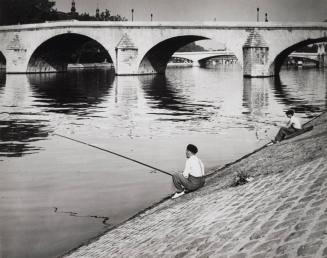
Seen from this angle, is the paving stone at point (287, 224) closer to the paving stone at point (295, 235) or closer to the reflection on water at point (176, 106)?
the paving stone at point (295, 235)

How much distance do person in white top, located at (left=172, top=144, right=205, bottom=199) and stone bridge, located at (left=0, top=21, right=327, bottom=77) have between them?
132 feet

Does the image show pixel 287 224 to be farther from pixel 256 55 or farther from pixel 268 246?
pixel 256 55

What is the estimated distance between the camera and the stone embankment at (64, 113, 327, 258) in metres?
4.11

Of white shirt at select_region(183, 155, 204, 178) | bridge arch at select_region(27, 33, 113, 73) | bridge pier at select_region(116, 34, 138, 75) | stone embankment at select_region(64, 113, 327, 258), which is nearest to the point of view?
stone embankment at select_region(64, 113, 327, 258)

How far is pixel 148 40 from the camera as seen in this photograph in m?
52.6

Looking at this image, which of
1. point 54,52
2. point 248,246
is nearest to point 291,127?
point 248,246

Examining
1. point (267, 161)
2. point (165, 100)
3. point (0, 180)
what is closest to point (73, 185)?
point (0, 180)

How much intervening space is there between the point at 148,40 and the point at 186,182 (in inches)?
1781

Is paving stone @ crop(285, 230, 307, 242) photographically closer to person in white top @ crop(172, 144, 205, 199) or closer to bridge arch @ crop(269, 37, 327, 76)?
person in white top @ crop(172, 144, 205, 199)

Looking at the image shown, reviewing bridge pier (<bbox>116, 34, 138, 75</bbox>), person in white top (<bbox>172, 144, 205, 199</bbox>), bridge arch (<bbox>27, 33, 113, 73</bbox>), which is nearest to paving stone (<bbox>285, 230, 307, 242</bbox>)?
person in white top (<bbox>172, 144, 205, 199</bbox>)

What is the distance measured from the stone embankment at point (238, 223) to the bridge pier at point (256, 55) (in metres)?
39.8

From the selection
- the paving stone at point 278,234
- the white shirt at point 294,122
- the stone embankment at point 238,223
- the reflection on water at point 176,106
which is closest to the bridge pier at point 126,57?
the reflection on water at point 176,106

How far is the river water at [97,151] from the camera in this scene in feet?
24.7

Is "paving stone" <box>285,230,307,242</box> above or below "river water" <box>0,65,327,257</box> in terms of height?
above
